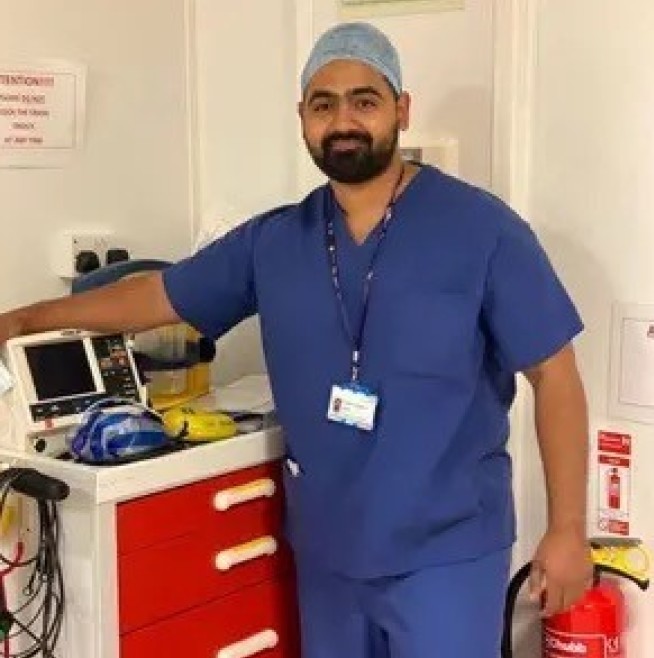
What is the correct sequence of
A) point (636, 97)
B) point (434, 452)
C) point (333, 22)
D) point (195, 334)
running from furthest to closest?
point (333, 22), point (195, 334), point (636, 97), point (434, 452)

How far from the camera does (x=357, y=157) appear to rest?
1.95m

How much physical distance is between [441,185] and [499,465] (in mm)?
470

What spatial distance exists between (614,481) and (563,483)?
0.43 m

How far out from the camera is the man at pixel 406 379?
190cm

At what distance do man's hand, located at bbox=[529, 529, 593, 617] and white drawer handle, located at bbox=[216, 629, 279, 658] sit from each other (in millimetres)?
519

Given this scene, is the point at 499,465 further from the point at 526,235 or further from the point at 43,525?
the point at 43,525

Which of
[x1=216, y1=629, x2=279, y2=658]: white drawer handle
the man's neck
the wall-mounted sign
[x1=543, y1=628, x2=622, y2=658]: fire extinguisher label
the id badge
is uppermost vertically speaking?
the wall-mounted sign

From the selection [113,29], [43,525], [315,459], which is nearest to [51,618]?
[43,525]

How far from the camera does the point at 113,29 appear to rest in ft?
8.22

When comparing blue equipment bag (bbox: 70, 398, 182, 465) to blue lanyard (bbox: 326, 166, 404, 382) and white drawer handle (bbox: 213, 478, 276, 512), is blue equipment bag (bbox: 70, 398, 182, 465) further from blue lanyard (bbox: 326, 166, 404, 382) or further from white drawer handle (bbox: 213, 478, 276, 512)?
blue lanyard (bbox: 326, 166, 404, 382)

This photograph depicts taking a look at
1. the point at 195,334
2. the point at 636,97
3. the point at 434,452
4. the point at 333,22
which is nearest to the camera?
the point at 434,452

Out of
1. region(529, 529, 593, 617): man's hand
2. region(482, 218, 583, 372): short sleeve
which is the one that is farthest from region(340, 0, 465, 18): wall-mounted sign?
region(529, 529, 593, 617): man's hand

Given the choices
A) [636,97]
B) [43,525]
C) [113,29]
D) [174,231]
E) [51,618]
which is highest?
[113,29]

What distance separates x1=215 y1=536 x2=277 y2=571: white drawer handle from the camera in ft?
6.79
